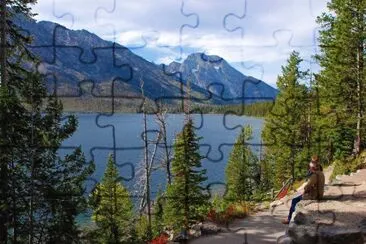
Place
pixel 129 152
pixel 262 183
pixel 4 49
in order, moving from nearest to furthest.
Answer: pixel 4 49
pixel 262 183
pixel 129 152

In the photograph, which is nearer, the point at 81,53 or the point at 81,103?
the point at 81,53

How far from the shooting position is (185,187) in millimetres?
28109

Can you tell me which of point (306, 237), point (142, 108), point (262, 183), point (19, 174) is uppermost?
point (142, 108)

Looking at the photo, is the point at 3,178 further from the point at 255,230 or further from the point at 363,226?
the point at 363,226

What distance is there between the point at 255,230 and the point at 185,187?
11442mm

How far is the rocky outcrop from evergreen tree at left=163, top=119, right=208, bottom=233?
12794 mm

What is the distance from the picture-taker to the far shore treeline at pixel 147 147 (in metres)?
16.8

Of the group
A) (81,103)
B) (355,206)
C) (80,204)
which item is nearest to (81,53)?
(80,204)

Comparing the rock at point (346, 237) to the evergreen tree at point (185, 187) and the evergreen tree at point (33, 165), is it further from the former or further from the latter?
the evergreen tree at point (185, 187)

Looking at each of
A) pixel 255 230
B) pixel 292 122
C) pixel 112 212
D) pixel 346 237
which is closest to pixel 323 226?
pixel 346 237

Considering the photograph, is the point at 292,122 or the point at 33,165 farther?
the point at 292,122

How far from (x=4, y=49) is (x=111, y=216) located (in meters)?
22.0

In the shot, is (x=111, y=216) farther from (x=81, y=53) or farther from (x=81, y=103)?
(x=81, y=103)

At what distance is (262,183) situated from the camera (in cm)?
6019
